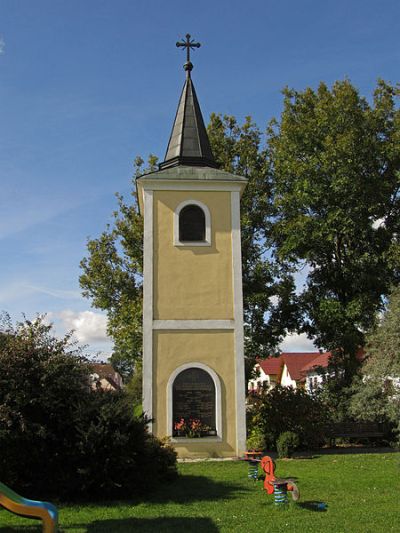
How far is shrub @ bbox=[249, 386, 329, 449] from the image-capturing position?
1717cm

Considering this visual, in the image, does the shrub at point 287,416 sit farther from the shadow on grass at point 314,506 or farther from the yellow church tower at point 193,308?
the shadow on grass at point 314,506

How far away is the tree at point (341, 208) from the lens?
891 inches

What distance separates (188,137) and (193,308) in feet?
19.9

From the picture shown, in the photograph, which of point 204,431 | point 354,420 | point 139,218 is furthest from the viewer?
point 139,218

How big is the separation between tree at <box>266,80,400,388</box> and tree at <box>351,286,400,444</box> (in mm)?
3032

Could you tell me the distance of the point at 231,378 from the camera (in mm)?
15680

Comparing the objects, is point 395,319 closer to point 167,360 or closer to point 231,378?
point 231,378

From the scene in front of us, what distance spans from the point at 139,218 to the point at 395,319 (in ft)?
42.0

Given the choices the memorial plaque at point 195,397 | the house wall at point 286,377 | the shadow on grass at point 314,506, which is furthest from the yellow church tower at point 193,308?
the house wall at point 286,377

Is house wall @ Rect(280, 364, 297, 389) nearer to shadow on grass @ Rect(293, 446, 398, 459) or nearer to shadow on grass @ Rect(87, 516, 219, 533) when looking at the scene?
shadow on grass @ Rect(293, 446, 398, 459)

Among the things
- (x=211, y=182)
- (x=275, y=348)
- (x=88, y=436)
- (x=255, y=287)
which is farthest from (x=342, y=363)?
(x=88, y=436)

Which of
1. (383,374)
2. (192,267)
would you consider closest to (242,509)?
(192,267)

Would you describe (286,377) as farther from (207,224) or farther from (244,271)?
(207,224)

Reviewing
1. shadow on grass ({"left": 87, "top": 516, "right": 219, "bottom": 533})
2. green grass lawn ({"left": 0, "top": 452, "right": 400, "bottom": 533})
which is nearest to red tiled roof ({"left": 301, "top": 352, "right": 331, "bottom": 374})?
green grass lawn ({"left": 0, "top": 452, "right": 400, "bottom": 533})
